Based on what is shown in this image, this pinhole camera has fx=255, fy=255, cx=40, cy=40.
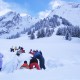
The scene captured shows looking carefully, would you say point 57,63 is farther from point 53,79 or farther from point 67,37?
point 67,37

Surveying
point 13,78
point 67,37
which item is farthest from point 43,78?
point 67,37

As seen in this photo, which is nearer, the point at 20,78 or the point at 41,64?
the point at 20,78

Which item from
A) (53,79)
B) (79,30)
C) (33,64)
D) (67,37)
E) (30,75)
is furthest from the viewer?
(79,30)

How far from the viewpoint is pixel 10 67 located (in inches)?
719

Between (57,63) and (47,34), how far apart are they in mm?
111669

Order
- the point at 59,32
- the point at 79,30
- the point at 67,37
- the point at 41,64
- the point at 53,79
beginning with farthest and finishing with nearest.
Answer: the point at 59,32
the point at 79,30
the point at 67,37
the point at 41,64
the point at 53,79

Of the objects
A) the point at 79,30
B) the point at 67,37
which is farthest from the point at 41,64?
the point at 79,30

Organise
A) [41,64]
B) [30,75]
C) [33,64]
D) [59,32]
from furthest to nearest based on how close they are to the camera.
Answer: [59,32] → [41,64] → [33,64] → [30,75]

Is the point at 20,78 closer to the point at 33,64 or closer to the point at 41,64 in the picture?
the point at 33,64

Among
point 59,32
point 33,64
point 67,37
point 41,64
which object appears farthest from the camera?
point 59,32

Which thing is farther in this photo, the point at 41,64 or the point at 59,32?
the point at 59,32

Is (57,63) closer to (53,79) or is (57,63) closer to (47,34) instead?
(53,79)

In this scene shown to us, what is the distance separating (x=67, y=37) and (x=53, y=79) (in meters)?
99.7

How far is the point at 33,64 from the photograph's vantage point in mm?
16172
